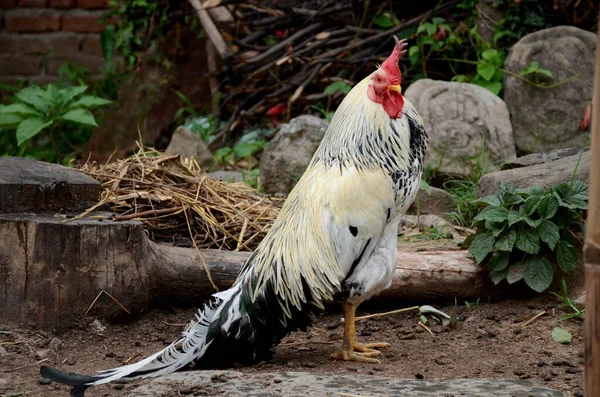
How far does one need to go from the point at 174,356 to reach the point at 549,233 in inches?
83.7

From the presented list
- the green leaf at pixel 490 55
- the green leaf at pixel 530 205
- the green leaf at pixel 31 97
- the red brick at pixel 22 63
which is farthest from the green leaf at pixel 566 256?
the red brick at pixel 22 63

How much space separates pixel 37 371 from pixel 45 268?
0.52m

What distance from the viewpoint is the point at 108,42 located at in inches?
363

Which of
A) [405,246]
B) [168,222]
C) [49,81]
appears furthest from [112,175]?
[49,81]

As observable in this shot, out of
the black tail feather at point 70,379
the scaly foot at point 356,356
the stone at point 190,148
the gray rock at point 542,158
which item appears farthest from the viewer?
the stone at point 190,148

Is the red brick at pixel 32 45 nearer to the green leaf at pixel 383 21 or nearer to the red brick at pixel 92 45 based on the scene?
the red brick at pixel 92 45

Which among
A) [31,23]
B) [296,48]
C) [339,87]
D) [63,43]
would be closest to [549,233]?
[339,87]

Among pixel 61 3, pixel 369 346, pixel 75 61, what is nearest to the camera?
pixel 369 346

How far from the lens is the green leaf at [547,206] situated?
4.36 metres

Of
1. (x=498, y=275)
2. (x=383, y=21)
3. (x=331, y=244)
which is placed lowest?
(x=498, y=275)

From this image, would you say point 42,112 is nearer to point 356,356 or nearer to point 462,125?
point 462,125

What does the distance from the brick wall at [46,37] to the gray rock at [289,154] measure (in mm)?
3776

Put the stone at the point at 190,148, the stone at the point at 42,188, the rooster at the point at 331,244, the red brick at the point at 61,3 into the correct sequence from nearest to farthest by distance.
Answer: the rooster at the point at 331,244
the stone at the point at 42,188
the stone at the point at 190,148
the red brick at the point at 61,3

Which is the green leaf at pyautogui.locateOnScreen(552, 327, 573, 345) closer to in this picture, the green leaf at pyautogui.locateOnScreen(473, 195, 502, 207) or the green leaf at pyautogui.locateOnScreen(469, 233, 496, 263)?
the green leaf at pyautogui.locateOnScreen(469, 233, 496, 263)
